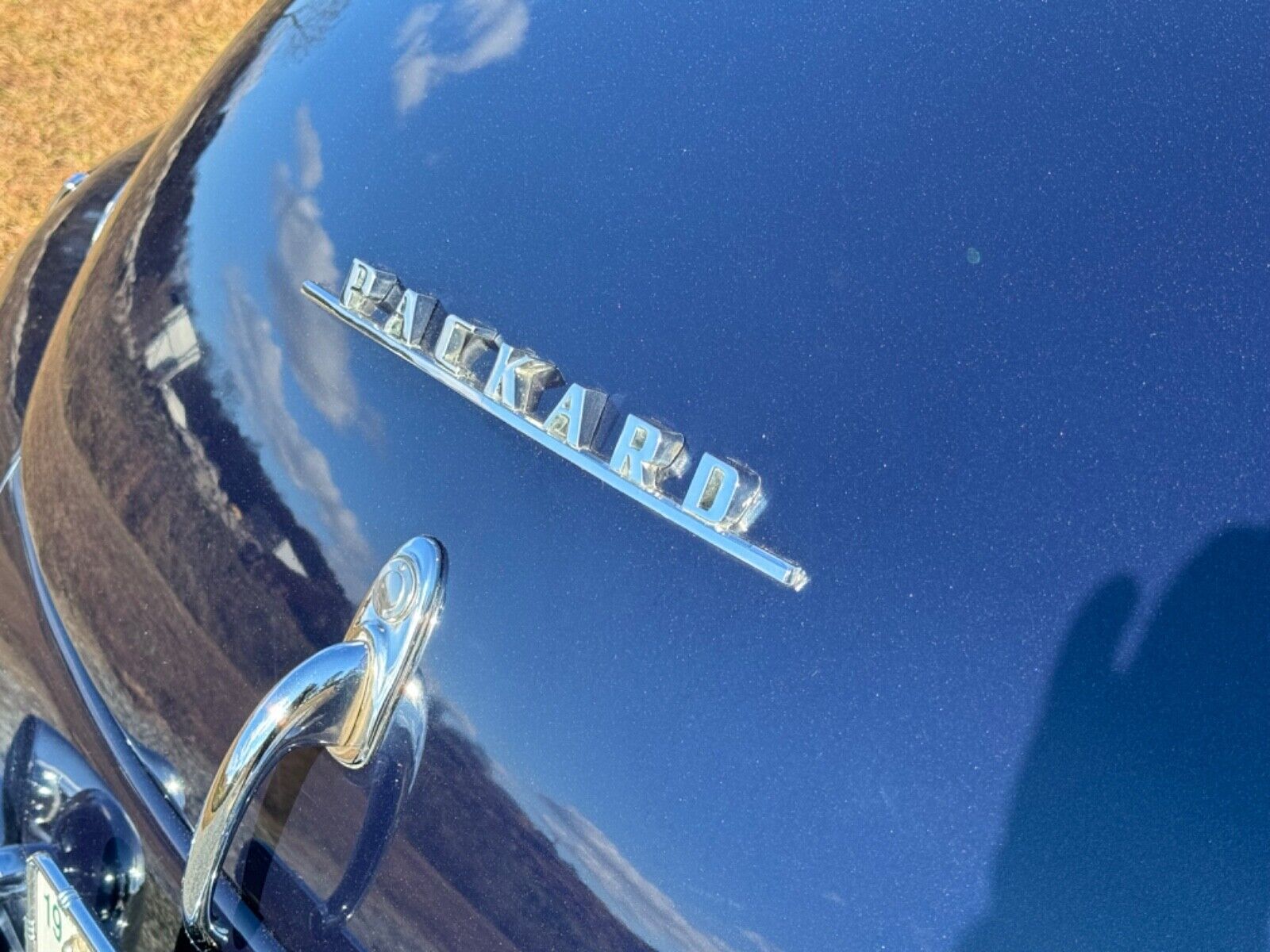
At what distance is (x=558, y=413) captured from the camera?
0.96m

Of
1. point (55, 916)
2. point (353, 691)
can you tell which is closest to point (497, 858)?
point (353, 691)

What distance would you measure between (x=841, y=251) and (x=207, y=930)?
2.48 ft

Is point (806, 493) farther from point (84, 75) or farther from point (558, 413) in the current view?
point (84, 75)

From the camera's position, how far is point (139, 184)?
1.53m

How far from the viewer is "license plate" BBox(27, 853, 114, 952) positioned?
107cm

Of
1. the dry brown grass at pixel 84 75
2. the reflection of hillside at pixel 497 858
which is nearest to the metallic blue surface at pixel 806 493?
the reflection of hillside at pixel 497 858

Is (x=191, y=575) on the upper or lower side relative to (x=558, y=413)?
lower

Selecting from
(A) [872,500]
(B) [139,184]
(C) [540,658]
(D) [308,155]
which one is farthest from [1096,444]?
(B) [139,184]

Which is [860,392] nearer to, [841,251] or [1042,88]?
[841,251]

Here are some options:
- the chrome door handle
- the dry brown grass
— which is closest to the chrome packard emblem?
the chrome door handle

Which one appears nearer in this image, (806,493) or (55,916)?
(806,493)

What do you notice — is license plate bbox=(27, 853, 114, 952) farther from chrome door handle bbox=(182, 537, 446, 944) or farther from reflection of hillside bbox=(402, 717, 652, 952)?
reflection of hillside bbox=(402, 717, 652, 952)

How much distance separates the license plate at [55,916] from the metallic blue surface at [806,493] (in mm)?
136

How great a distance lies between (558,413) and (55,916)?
636 mm
